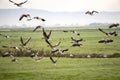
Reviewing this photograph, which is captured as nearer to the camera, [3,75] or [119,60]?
[3,75]

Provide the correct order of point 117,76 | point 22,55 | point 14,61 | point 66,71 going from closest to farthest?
point 117,76 < point 66,71 < point 14,61 < point 22,55

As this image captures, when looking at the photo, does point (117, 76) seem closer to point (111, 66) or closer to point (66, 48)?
point (111, 66)

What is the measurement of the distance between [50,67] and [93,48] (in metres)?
3.32

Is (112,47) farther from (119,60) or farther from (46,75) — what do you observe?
(46,75)

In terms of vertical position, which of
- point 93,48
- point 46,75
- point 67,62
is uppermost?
point 46,75

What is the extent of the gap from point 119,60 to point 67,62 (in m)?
1.48

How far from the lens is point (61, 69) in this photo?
7172mm

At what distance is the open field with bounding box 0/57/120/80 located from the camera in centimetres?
647

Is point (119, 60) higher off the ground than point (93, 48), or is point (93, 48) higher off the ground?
point (119, 60)

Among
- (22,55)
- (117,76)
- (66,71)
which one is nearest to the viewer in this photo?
(117,76)

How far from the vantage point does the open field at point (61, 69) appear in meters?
6.47

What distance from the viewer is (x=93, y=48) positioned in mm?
10438

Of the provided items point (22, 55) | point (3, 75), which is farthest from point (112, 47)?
point (3, 75)

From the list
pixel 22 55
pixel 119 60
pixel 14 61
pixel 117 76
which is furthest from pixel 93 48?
pixel 117 76
